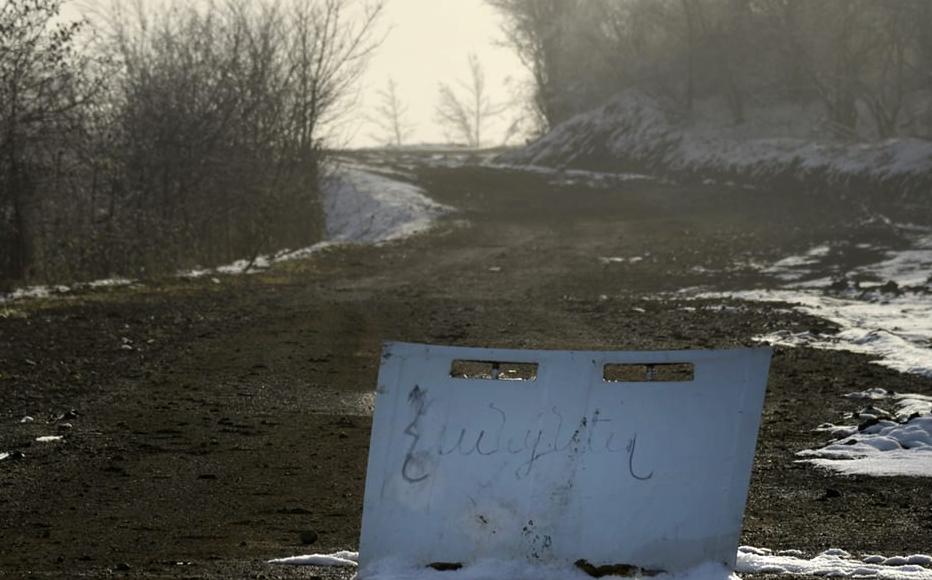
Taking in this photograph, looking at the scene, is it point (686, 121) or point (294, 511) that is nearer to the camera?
point (294, 511)

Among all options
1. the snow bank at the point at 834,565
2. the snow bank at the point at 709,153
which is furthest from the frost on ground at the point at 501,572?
the snow bank at the point at 709,153

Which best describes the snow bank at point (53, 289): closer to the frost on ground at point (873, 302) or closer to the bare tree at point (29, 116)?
the bare tree at point (29, 116)

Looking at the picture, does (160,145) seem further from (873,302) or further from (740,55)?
(740,55)

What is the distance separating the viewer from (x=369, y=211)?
4447cm

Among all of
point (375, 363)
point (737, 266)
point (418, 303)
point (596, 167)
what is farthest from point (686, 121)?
point (375, 363)

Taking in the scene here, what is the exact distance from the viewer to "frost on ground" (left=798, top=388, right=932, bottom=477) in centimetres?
896

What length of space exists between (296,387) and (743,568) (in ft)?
24.6

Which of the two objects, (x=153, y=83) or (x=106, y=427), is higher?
(x=153, y=83)

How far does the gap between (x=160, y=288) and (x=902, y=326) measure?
421 inches

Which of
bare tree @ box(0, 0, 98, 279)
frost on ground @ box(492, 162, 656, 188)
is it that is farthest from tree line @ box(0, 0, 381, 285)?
frost on ground @ box(492, 162, 656, 188)

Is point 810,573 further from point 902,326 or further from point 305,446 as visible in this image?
point 902,326

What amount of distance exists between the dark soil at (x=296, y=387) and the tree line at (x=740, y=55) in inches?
500

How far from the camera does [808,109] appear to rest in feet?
173

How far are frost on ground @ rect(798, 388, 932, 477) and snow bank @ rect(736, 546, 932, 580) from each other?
2481mm
